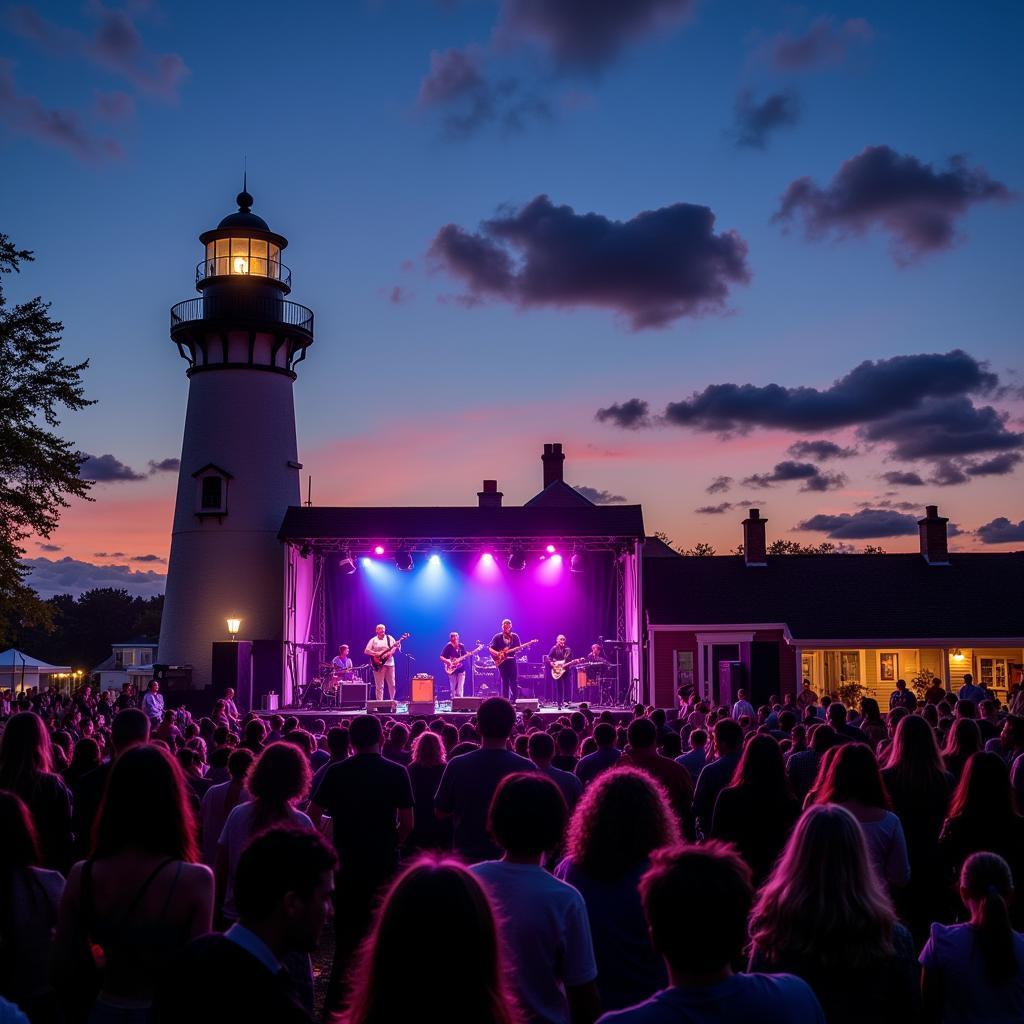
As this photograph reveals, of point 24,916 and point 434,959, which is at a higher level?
point 434,959

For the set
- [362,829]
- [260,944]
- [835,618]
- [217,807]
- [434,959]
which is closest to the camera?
[434,959]

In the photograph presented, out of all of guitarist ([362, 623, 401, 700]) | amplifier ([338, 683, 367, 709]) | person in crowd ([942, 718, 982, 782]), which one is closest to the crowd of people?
person in crowd ([942, 718, 982, 782])

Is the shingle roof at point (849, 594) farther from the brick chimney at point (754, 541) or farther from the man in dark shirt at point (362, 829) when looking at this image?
the man in dark shirt at point (362, 829)

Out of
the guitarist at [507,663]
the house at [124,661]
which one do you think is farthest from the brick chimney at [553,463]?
the house at [124,661]

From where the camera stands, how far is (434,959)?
221 cm

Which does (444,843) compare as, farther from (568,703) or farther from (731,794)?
(568,703)

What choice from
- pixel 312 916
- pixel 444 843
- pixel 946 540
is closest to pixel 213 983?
pixel 312 916

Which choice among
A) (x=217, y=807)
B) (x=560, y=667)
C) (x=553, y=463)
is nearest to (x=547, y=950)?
(x=217, y=807)

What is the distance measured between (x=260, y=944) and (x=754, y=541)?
1255 inches

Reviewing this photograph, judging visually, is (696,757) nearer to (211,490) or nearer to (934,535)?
(211,490)

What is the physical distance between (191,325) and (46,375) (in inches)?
185

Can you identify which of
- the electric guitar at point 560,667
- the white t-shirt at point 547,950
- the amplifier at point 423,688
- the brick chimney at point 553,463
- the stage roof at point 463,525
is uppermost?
A: the brick chimney at point 553,463

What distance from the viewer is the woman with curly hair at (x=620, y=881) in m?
3.78

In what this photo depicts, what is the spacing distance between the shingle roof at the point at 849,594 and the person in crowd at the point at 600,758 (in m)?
21.8
